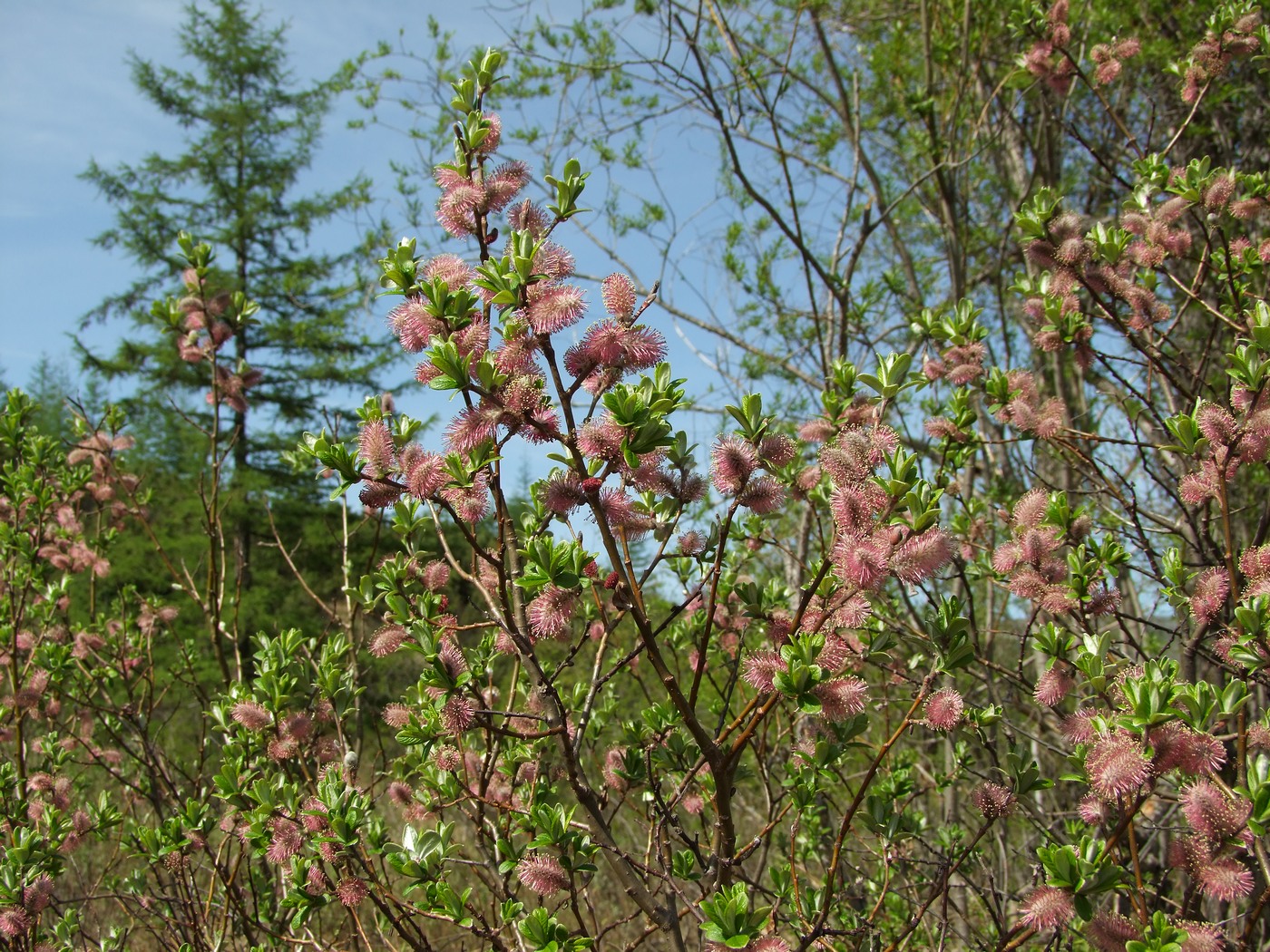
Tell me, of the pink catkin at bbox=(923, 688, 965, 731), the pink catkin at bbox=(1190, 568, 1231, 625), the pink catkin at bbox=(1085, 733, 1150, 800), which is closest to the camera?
the pink catkin at bbox=(1085, 733, 1150, 800)

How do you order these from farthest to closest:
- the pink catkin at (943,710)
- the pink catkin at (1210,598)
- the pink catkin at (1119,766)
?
the pink catkin at (1210,598)
the pink catkin at (943,710)
the pink catkin at (1119,766)

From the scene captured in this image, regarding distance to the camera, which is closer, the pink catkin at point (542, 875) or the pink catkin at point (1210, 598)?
the pink catkin at point (542, 875)

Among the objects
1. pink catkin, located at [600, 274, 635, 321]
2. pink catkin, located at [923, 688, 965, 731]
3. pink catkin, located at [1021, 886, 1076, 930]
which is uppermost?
pink catkin, located at [600, 274, 635, 321]

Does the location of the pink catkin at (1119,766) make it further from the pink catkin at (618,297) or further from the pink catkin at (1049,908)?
the pink catkin at (618,297)

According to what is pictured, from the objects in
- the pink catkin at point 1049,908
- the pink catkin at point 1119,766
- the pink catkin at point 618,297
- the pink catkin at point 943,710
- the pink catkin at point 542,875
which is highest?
the pink catkin at point 618,297

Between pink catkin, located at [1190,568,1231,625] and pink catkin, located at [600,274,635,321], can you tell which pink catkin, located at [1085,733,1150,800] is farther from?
pink catkin, located at [600,274,635,321]

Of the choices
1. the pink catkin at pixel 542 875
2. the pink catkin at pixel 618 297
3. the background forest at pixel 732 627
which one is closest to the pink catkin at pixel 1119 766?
the background forest at pixel 732 627

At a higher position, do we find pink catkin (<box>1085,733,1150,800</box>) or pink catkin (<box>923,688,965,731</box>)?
pink catkin (<box>923,688,965,731</box>)

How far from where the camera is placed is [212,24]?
18.8 metres

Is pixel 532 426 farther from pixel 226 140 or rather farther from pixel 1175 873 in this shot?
pixel 226 140

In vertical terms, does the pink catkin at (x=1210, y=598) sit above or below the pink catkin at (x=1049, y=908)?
above

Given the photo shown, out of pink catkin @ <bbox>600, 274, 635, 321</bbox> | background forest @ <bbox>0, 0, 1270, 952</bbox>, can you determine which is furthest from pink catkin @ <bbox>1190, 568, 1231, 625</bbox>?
pink catkin @ <bbox>600, 274, 635, 321</bbox>

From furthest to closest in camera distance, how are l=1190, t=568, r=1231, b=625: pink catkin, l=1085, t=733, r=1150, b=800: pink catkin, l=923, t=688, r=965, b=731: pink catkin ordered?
l=1190, t=568, r=1231, b=625: pink catkin → l=923, t=688, r=965, b=731: pink catkin → l=1085, t=733, r=1150, b=800: pink catkin

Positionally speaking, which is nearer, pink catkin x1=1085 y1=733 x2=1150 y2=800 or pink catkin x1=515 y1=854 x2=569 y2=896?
pink catkin x1=1085 y1=733 x2=1150 y2=800
